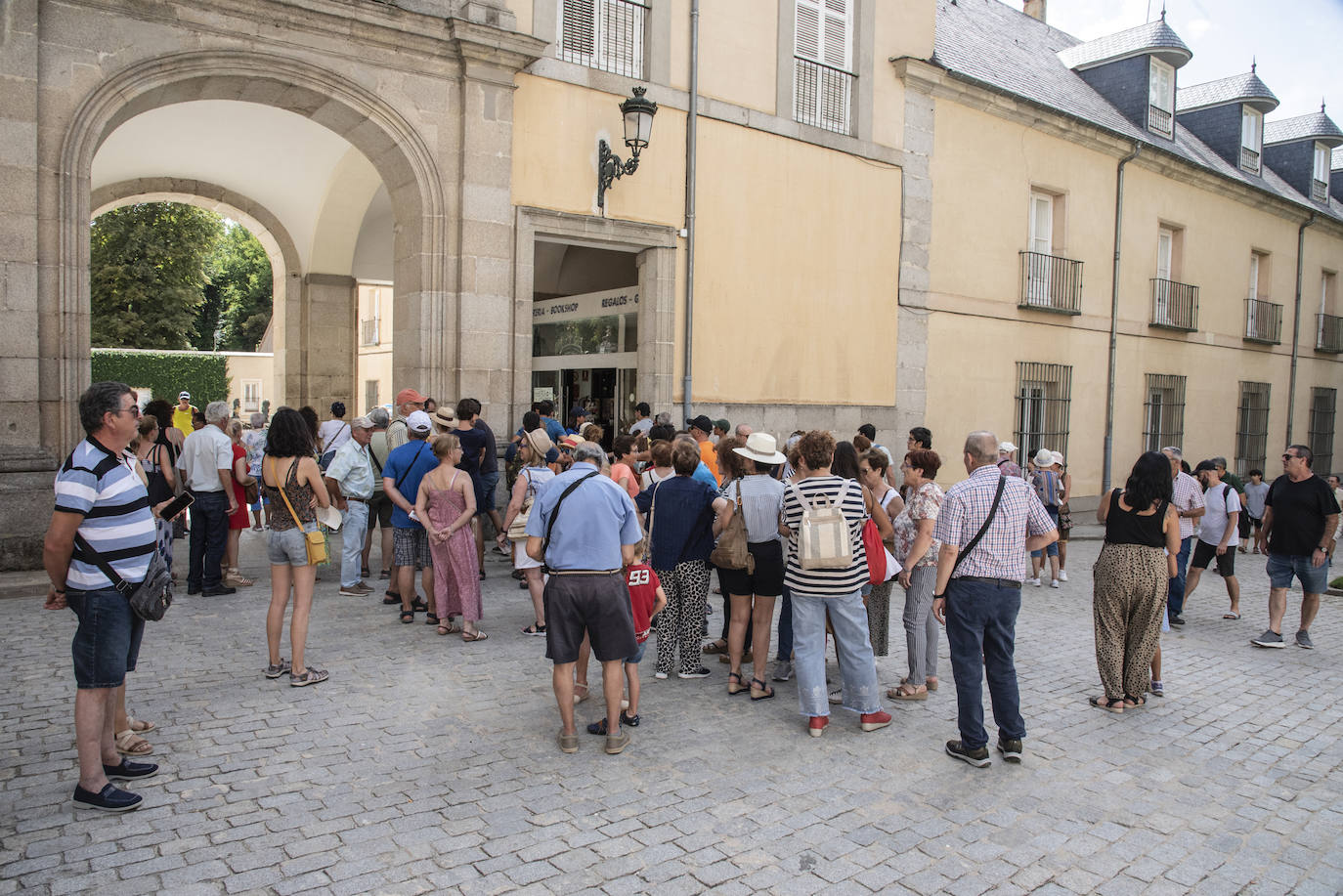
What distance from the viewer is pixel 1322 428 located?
2519cm

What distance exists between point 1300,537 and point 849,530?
16.6 ft

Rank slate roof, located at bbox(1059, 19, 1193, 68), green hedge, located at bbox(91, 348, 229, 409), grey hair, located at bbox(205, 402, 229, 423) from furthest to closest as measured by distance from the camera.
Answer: green hedge, located at bbox(91, 348, 229, 409)
slate roof, located at bbox(1059, 19, 1193, 68)
grey hair, located at bbox(205, 402, 229, 423)

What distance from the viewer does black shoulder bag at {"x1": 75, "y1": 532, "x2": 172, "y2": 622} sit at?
12.8ft

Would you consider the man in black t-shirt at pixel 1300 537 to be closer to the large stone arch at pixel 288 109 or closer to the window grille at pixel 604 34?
the large stone arch at pixel 288 109

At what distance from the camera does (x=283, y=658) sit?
6.06 m

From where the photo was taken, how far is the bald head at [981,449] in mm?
5031

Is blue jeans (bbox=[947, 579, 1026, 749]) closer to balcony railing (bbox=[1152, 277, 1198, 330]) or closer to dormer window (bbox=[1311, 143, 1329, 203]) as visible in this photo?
balcony railing (bbox=[1152, 277, 1198, 330])

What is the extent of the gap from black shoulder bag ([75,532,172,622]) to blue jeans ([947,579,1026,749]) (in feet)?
12.7

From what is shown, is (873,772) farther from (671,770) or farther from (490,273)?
(490,273)

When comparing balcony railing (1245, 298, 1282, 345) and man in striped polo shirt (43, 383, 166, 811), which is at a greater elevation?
balcony railing (1245, 298, 1282, 345)

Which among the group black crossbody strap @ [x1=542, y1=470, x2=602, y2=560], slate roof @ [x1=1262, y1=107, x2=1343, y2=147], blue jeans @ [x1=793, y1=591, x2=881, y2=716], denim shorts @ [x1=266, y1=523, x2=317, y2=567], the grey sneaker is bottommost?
the grey sneaker

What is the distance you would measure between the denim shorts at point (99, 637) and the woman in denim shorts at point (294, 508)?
4.76 feet

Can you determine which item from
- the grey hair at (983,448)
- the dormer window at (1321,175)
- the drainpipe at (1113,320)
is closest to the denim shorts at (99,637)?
the grey hair at (983,448)

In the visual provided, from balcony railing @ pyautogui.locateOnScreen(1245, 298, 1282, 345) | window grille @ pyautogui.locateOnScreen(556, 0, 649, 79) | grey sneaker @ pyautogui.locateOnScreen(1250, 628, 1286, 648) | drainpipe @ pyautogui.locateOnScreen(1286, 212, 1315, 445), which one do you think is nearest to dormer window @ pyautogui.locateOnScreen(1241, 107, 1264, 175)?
drainpipe @ pyautogui.locateOnScreen(1286, 212, 1315, 445)
